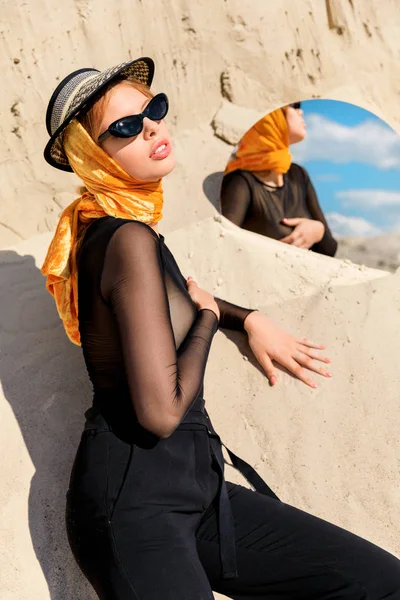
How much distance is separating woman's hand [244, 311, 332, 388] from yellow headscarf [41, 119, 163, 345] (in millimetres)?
817

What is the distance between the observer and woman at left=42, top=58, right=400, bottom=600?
1.65 m

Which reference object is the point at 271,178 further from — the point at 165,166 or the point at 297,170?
the point at 165,166

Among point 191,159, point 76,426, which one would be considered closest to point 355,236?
point 191,159

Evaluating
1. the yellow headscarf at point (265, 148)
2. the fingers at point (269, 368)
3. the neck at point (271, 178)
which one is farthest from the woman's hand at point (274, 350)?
the yellow headscarf at point (265, 148)

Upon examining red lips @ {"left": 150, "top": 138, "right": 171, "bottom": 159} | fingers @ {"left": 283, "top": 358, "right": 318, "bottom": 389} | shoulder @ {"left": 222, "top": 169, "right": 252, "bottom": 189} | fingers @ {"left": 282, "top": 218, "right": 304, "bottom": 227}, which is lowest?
fingers @ {"left": 283, "top": 358, "right": 318, "bottom": 389}

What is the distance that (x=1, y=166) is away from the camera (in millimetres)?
3689

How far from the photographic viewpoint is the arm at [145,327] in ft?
5.39

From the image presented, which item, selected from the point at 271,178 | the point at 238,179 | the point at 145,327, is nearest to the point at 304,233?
the point at 271,178

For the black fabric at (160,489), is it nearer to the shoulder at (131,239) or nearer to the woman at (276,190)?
the shoulder at (131,239)

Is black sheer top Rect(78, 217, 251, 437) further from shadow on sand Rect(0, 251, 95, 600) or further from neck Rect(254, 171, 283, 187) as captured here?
neck Rect(254, 171, 283, 187)

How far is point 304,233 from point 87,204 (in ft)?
6.36

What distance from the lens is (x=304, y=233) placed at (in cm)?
363

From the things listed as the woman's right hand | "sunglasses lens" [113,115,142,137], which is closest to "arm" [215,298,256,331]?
the woman's right hand

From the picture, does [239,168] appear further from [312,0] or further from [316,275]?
[312,0]
